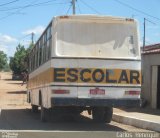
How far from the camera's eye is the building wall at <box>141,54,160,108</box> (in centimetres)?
2725

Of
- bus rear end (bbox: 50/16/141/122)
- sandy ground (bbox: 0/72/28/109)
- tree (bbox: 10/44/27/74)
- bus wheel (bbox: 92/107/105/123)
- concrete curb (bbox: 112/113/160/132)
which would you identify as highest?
tree (bbox: 10/44/27/74)

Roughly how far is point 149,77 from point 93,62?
12.0 meters

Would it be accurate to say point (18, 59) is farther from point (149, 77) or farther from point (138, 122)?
point (138, 122)

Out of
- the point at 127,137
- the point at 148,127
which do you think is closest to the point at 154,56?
the point at 148,127

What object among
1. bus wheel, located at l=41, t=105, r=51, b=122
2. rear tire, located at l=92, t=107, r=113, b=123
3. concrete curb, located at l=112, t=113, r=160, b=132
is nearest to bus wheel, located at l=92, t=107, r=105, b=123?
rear tire, located at l=92, t=107, r=113, b=123

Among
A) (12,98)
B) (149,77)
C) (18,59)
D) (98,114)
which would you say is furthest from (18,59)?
(98,114)

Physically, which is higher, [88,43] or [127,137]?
[88,43]

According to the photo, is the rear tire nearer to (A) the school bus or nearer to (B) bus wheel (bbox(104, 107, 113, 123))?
(B) bus wheel (bbox(104, 107, 113, 123))

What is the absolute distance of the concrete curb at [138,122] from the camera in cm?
1694

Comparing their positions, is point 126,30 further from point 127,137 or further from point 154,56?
point 154,56

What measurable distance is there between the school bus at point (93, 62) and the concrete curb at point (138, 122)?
3.37 ft

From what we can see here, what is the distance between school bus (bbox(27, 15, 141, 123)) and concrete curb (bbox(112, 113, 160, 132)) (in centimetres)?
103

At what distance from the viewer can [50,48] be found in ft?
55.0

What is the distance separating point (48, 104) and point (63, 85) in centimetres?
105
